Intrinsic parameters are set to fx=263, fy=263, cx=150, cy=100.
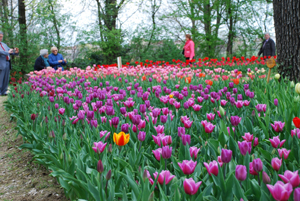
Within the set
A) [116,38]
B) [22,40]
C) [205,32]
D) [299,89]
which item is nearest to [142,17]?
[116,38]

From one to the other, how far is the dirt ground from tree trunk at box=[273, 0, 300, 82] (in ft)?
13.7

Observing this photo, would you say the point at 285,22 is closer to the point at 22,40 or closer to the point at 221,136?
the point at 221,136

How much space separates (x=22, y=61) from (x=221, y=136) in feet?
44.2

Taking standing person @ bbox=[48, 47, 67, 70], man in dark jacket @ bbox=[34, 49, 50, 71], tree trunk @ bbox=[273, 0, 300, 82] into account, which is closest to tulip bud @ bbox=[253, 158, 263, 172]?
tree trunk @ bbox=[273, 0, 300, 82]

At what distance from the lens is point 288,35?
177 inches

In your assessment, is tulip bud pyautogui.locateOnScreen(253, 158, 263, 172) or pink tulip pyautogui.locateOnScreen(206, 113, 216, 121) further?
pink tulip pyautogui.locateOnScreen(206, 113, 216, 121)

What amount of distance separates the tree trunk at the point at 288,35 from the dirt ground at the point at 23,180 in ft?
13.7

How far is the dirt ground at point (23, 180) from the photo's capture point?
206 cm

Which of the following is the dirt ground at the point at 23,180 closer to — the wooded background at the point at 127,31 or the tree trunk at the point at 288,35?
the tree trunk at the point at 288,35

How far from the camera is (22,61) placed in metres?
13.1

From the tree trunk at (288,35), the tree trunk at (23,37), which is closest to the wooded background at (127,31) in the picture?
the tree trunk at (23,37)

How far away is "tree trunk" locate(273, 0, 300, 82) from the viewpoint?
4.39 m

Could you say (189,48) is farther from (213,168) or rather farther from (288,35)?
(213,168)

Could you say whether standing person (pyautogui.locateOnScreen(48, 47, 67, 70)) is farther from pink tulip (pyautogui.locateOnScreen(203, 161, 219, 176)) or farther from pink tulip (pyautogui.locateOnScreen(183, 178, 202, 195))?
pink tulip (pyautogui.locateOnScreen(183, 178, 202, 195))
